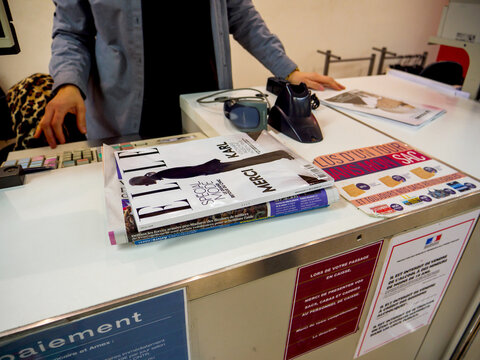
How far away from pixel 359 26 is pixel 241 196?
11.1 feet

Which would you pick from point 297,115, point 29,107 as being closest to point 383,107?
point 297,115

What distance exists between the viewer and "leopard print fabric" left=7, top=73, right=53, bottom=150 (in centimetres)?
151

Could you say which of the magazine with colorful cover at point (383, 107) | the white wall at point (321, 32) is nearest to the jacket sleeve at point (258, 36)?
the magazine with colorful cover at point (383, 107)

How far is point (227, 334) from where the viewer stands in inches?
21.8

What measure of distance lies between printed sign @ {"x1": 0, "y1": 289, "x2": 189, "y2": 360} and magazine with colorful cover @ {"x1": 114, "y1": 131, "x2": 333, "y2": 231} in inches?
4.3

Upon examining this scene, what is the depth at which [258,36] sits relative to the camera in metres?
1.27

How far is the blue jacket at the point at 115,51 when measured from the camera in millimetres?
975

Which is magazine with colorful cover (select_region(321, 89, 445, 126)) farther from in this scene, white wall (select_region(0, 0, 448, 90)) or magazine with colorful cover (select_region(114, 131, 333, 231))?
white wall (select_region(0, 0, 448, 90))

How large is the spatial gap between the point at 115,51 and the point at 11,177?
587mm

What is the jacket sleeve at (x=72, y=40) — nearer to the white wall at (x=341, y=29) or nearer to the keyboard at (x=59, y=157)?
the keyboard at (x=59, y=157)

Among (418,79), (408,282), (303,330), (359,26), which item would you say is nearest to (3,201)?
(303,330)

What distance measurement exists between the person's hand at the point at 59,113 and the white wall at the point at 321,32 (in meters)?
2.01

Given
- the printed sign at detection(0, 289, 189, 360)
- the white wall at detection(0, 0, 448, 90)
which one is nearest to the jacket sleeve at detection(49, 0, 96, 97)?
the printed sign at detection(0, 289, 189, 360)

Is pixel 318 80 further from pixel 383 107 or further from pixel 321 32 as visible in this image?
pixel 321 32
